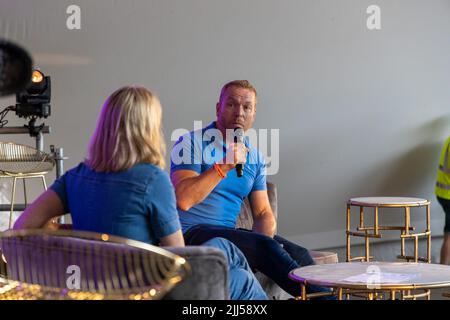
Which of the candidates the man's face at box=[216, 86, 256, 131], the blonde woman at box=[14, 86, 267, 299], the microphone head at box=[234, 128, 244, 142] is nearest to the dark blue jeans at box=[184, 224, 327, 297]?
the microphone head at box=[234, 128, 244, 142]

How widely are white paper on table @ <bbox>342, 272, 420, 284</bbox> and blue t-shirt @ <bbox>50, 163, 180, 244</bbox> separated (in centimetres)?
76

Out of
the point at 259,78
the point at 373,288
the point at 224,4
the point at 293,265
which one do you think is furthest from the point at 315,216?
the point at 373,288

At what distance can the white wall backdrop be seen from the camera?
598cm

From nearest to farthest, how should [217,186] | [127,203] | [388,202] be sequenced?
[127,203] < [217,186] < [388,202]

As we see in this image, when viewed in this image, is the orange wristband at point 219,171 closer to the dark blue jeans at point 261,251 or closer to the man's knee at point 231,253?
the dark blue jeans at point 261,251

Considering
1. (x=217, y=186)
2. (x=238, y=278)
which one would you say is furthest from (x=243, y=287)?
(x=217, y=186)

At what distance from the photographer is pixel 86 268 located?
2.09 m

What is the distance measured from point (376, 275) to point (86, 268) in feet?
4.49

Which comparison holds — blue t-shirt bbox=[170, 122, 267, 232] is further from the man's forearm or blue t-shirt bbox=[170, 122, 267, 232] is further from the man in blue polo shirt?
the man's forearm

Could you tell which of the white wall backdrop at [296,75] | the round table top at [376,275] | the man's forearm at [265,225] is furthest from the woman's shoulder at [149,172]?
the white wall backdrop at [296,75]

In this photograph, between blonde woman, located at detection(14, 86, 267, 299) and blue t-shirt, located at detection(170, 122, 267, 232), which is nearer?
blonde woman, located at detection(14, 86, 267, 299)

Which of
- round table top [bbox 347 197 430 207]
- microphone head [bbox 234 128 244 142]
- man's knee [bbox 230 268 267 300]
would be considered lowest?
round table top [bbox 347 197 430 207]

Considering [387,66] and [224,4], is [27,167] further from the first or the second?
[387,66]

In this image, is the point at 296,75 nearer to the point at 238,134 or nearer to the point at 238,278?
the point at 238,134
